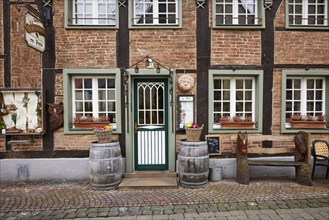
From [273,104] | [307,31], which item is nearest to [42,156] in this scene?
[273,104]

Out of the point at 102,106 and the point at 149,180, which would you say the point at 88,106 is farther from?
the point at 149,180

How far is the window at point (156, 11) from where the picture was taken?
5.91m

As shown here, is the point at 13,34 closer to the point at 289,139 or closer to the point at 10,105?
the point at 10,105

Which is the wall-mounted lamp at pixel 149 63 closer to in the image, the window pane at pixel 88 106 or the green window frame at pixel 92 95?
the green window frame at pixel 92 95

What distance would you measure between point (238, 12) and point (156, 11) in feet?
7.03

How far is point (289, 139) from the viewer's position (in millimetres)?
5906

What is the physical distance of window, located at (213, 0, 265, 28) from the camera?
19.4ft

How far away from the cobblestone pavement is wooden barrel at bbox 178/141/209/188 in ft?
0.65

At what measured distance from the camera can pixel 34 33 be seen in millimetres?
4945

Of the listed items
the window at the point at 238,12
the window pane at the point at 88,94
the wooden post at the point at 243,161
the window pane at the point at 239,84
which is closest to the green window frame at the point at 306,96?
the window pane at the point at 239,84

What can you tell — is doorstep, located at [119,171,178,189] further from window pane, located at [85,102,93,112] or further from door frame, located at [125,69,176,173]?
window pane, located at [85,102,93,112]

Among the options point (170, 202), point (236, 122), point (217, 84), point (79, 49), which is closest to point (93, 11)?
point (79, 49)

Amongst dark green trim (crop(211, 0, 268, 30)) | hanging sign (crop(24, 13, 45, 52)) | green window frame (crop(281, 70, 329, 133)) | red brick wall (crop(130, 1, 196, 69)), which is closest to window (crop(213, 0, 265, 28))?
dark green trim (crop(211, 0, 268, 30))

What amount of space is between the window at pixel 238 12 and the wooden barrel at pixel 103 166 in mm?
4153
